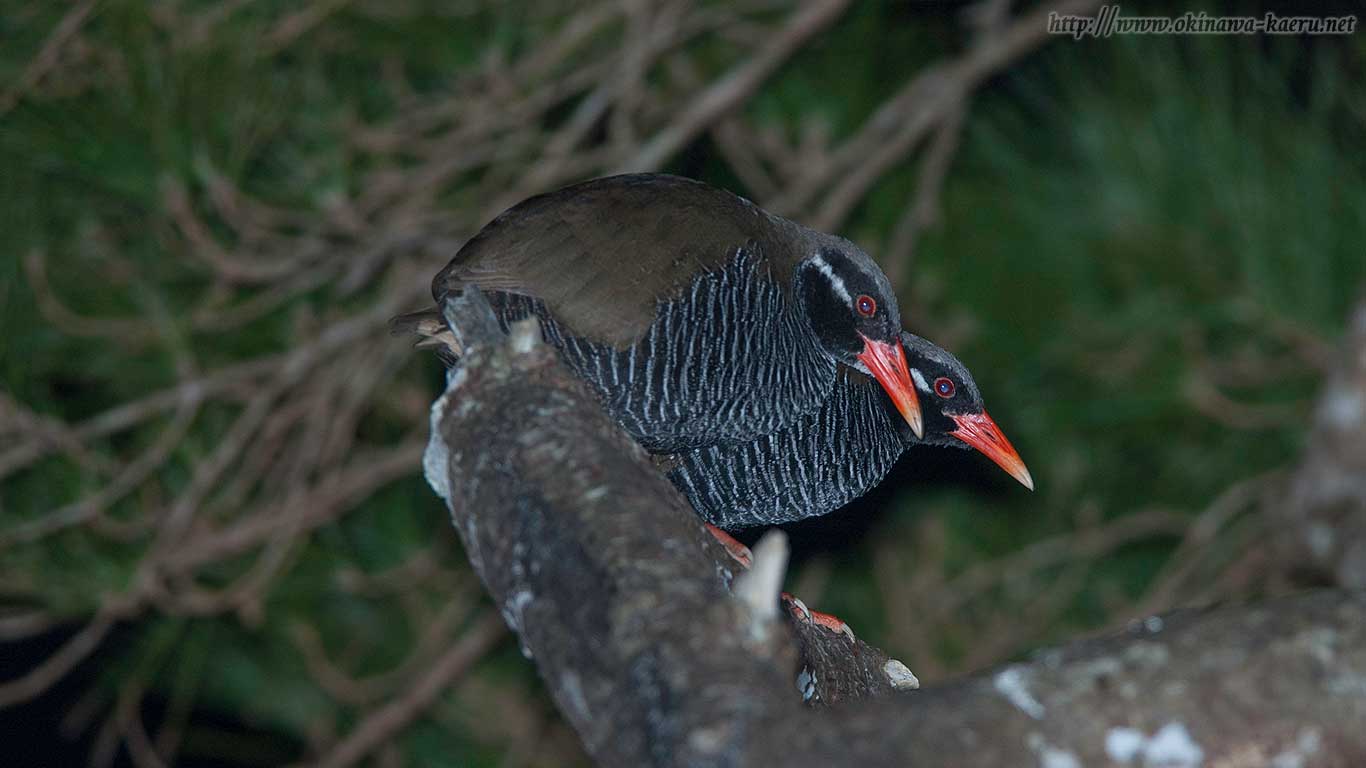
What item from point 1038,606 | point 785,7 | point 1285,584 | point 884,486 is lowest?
point 1038,606

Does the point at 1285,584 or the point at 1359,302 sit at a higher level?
the point at 1359,302

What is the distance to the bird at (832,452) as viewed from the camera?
2.53m

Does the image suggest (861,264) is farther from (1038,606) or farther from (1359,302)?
(1038,606)

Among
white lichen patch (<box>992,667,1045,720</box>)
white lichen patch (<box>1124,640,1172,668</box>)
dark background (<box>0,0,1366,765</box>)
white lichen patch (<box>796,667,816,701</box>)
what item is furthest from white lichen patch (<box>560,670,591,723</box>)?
dark background (<box>0,0,1366,765</box>)

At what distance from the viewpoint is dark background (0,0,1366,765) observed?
11.1 feet

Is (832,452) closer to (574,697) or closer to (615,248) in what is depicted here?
(615,248)

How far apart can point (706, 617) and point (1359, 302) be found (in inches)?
98.9

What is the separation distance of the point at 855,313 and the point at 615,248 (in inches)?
16.1

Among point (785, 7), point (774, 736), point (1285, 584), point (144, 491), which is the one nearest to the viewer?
point (774, 736)

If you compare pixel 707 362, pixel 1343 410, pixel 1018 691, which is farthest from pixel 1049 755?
pixel 1343 410

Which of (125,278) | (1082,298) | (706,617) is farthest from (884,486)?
(706,617)

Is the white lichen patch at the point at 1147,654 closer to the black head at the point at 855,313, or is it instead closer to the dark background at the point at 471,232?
the black head at the point at 855,313

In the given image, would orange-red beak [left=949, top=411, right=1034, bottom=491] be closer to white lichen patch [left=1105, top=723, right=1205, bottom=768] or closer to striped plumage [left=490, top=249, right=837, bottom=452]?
striped plumage [left=490, top=249, right=837, bottom=452]

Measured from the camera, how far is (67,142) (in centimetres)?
316
